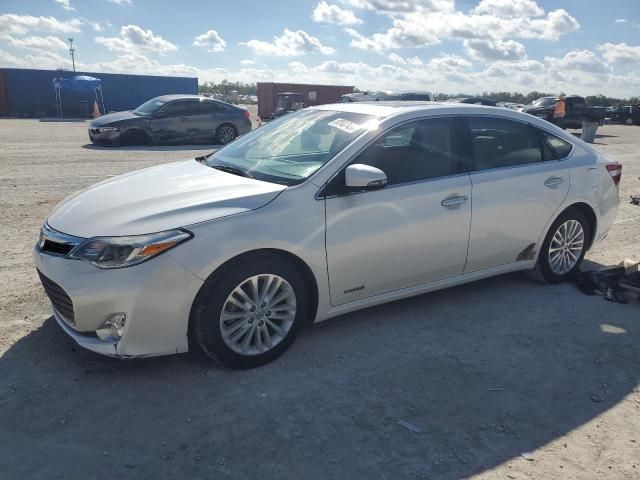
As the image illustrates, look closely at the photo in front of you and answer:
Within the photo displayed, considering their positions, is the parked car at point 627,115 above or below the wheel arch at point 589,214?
above

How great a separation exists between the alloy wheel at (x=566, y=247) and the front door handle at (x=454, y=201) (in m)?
1.24

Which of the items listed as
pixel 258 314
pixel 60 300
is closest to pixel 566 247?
pixel 258 314

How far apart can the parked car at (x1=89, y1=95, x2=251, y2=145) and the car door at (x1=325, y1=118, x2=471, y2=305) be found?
12110mm

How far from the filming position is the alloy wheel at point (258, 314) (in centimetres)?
332

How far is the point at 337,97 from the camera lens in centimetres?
3628

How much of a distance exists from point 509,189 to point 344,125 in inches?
57.6

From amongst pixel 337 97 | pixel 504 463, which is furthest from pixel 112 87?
pixel 504 463

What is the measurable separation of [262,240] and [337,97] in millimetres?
34375

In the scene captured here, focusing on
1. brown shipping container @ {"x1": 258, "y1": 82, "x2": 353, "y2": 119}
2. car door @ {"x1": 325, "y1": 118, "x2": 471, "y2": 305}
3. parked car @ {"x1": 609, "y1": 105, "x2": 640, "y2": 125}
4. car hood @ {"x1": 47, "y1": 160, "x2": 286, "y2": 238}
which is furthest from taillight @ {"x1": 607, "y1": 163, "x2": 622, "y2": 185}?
parked car @ {"x1": 609, "y1": 105, "x2": 640, "y2": 125}

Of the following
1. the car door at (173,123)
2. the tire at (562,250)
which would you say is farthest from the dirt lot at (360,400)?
the car door at (173,123)

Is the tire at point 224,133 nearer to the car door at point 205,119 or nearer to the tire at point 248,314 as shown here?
the car door at point 205,119

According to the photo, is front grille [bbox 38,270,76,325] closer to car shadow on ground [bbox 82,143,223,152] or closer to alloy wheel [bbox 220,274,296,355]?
alloy wheel [bbox 220,274,296,355]

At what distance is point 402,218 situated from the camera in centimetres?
386

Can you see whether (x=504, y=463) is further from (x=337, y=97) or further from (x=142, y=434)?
(x=337, y=97)
